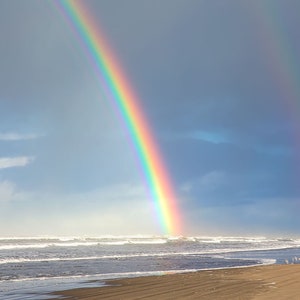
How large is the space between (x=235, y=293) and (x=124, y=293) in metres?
4.88

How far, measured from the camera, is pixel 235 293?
19.8 meters

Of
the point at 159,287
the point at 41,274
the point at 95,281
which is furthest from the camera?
the point at 41,274

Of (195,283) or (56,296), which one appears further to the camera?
(195,283)

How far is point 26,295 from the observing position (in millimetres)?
20609

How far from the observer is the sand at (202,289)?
19156mm

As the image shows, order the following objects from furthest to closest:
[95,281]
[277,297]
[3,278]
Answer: [3,278] → [95,281] → [277,297]

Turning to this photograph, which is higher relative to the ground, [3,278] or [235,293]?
[3,278]

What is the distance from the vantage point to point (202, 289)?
2136cm

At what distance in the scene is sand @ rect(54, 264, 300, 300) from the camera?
1916cm

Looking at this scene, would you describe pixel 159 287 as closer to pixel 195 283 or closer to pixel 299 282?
pixel 195 283

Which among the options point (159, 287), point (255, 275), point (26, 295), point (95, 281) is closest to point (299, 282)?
point (255, 275)

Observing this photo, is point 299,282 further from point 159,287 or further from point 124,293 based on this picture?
point 124,293

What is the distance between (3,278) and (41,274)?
3.31m

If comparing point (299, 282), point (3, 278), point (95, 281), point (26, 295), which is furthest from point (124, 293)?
point (3, 278)
